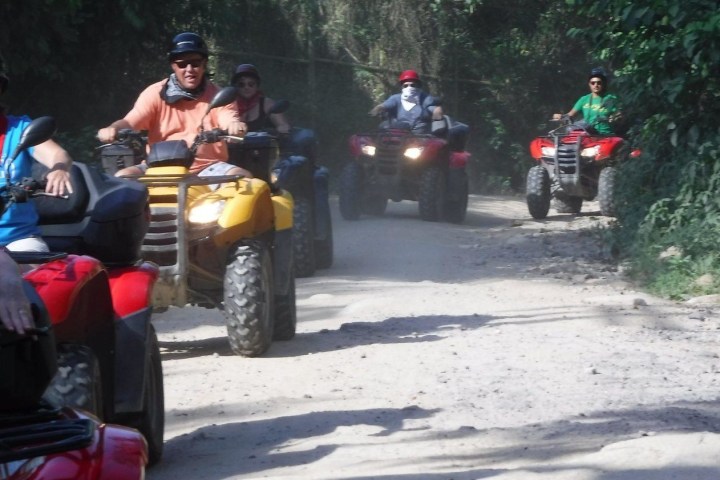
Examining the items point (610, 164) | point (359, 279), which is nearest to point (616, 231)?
point (359, 279)

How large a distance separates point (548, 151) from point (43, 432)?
14947 mm

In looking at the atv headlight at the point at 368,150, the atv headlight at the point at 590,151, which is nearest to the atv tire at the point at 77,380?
the atv headlight at the point at 368,150

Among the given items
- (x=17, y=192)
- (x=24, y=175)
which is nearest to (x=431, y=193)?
(x=24, y=175)

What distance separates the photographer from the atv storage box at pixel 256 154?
835 cm

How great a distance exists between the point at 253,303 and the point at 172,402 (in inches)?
39.5

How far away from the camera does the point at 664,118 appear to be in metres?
11.5

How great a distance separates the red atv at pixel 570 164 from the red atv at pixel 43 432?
1358 centimetres

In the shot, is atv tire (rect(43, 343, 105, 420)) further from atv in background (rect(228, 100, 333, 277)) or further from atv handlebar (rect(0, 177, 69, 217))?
atv in background (rect(228, 100, 333, 277))

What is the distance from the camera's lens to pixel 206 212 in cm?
740

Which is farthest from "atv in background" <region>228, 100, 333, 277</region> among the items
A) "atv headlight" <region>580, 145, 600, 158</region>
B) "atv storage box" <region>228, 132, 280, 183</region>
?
"atv headlight" <region>580, 145, 600, 158</region>

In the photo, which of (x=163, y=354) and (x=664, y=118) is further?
(x=664, y=118)

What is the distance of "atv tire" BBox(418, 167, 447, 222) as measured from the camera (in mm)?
16156

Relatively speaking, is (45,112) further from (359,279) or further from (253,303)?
(253,303)

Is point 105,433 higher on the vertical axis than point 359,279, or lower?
higher
